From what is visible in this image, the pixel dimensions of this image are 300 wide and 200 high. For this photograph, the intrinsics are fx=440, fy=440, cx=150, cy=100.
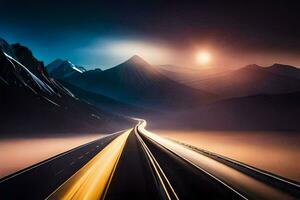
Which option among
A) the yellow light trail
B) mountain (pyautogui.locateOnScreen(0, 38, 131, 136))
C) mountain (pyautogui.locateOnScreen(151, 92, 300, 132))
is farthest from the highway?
mountain (pyautogui.locateOnScreen(151, 92, 300, 132))

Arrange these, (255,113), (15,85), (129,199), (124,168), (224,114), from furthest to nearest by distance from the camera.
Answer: (224,114), (255,113), (15,85), (124,168), (129,199)

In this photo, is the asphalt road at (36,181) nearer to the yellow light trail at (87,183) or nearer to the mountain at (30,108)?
the yellow light trail at (87,183)

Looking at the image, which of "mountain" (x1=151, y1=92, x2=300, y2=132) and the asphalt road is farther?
"mountain" (x1=151, y1=92, x2=300, y2=132)

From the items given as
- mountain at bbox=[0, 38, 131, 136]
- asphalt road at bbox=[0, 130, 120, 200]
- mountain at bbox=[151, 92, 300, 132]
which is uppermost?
mountain at bbox=[151, 92, 300, 132]

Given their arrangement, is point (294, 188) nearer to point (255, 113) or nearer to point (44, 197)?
point (44, 197)

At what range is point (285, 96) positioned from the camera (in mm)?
148500

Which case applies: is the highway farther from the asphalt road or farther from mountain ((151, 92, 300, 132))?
mountain ((151, 92, 300, 132))

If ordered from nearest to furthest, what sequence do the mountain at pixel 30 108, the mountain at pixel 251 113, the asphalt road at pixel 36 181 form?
the asphalt road at pixel 36 181 → the mountain at pixel 30 108 → the mountain at pixel 251 113

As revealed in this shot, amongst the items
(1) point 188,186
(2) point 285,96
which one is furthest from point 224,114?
(1) point 188,186

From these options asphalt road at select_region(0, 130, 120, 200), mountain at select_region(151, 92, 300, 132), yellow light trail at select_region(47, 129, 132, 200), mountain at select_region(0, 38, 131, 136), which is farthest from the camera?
mountain at select_region(151, 92, 300, 132)

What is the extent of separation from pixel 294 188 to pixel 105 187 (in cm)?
779

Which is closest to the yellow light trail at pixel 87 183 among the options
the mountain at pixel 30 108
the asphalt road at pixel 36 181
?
the asphalt road at pixel 36 181

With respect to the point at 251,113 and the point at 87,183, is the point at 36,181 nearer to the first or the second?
the point at 87,183

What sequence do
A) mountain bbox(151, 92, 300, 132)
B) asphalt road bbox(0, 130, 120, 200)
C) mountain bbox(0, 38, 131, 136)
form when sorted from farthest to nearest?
mountain bbox(151, 92, 300, 132), mountain bbox(0, 38, 131, 136), asphalt road bbox(0, 130, 120, 200)
